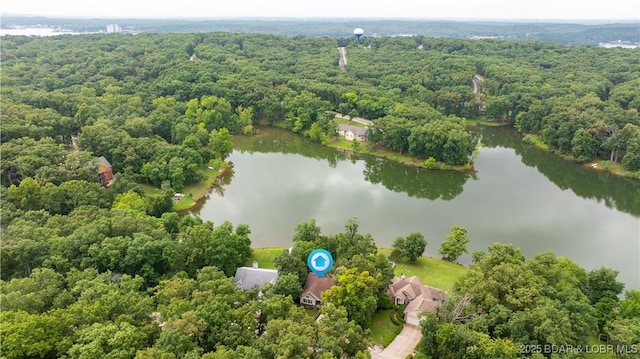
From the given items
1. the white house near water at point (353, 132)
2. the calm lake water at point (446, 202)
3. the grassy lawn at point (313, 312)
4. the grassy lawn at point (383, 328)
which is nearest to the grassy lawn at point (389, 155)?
the white house near water at point (353, 132)

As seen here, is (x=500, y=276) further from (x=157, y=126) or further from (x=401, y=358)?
(x=157, y=126)

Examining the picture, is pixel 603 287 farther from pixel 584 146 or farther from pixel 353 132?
pixel 353 132

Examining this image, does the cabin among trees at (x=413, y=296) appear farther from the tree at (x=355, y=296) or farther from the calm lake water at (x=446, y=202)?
the calm lake water at (x=446, y=202)

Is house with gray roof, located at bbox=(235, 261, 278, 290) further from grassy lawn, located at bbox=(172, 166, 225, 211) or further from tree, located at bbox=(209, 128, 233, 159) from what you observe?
tree, located at bbox=(209, 128, 233, 159)

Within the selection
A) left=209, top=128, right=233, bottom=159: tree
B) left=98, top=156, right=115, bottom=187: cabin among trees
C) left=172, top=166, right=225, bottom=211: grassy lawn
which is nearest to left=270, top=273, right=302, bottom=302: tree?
left=172, top=166, right=225, bottom=211: grassy lawn

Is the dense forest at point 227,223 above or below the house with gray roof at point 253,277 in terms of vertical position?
above

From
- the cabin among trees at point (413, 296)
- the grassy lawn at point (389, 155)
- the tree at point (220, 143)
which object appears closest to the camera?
the cabin among trees at point (413, 296)

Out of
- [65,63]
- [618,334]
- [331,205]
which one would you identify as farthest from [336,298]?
[65,63]
